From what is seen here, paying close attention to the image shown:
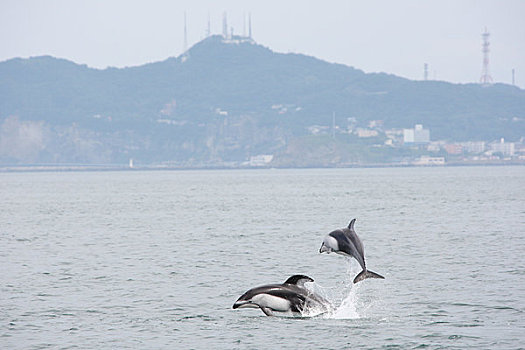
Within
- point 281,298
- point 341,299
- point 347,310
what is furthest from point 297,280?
point 341,299

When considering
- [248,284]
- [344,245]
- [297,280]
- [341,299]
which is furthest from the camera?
[248,284]

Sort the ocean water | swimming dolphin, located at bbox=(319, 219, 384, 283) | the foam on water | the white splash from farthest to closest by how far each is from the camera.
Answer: the white splash → the foam on water → the ocean water → swimming dolphin, located at bbox=(319, 219, 384, 283)

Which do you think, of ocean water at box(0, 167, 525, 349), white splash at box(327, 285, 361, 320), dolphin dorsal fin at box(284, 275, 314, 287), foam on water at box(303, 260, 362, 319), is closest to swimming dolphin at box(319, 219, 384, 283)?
dolphin dorsal fin at box(284, 275, 314, 287)

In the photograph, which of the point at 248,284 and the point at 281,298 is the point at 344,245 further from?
the point at 248,284

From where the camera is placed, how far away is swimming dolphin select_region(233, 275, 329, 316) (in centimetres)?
2459

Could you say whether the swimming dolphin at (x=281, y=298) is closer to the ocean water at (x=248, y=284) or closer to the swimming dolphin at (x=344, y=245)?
the ocean water at (x=248, y=284)

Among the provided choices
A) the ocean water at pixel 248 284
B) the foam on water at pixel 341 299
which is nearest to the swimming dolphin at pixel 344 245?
the ocean water at pixel 248 284

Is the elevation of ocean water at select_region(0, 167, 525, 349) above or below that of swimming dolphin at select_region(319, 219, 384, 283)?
below

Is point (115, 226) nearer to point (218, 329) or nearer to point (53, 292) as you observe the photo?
point (53, 292)

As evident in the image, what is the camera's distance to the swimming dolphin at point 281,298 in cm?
2459

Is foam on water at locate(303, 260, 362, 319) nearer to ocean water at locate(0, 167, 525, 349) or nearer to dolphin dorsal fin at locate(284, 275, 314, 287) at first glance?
ocean water at locate(0, 167, 525, 349)

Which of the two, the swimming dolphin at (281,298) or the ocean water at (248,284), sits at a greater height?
the swimming dolphin at (281,298)

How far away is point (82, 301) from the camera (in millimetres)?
31859

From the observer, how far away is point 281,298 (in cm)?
2506
